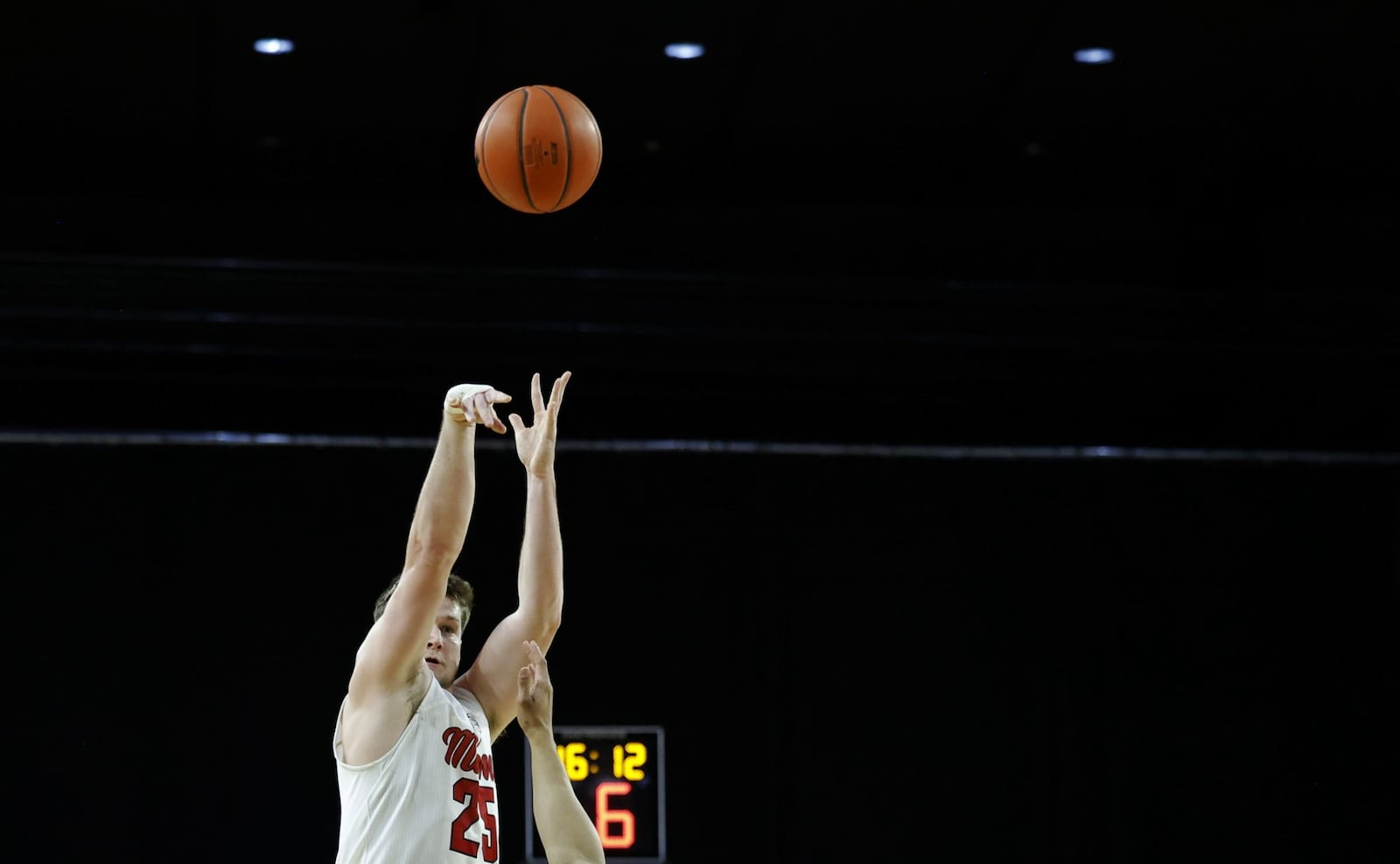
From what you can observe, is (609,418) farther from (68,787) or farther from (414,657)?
(414,657)

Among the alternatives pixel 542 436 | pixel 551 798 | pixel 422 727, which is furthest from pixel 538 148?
pixel 551 798

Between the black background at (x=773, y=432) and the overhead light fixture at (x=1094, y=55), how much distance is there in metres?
0.08

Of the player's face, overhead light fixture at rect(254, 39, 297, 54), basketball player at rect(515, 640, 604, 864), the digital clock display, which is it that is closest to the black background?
overhead light fixture at rect(254, 39, 297, 54)

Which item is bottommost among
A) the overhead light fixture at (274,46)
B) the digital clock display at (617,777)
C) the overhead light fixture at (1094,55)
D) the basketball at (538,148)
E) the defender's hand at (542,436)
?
the digital clock display at (617,777)

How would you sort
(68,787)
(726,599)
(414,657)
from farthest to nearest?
(726,599) → (68,787) → (414,657)

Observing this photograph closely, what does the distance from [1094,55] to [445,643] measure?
4148mm

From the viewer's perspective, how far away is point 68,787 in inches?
270

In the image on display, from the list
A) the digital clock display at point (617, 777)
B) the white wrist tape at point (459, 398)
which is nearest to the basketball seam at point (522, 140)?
the white wrist tape at point (459, 398)

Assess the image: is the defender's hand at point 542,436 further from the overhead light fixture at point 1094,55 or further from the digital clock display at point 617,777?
the overhead light fixture at point 1094,55

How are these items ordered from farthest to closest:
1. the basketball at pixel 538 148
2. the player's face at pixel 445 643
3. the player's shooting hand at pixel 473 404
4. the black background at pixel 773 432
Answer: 1. the black background at pixel 773 432
2. the basketball at pixel 538 148
3. the player's face at pixel 445 643
4. the player's shooting hand at pixel 473 404

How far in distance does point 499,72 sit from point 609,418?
160cm

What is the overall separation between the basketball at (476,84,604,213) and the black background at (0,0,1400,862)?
2.04 metres

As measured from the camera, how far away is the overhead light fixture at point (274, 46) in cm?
627

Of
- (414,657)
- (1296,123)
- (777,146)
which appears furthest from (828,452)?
(414,657)
